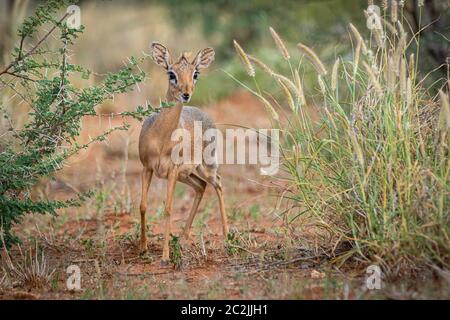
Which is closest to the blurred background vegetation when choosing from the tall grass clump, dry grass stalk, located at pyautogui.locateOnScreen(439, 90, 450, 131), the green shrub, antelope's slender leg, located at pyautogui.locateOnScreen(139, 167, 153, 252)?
the green shrub

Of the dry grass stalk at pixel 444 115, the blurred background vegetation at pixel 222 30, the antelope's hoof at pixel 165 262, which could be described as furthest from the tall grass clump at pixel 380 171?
the blurred background vegetation at pixel 222 30

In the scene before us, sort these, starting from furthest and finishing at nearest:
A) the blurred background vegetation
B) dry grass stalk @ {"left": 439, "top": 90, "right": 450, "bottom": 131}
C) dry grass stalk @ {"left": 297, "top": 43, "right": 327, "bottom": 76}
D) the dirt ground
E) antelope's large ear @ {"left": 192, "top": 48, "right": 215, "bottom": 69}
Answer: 1. the blurred background vegetation
2. antelope's large ear @ {"left": 192, "top": 48, "right": 215, "bottom": 69}
3. dry grass stalk @ {"left": 297, "top": 43, "right": 327, "bottom": 76}
4. the dirt ground
5. dry grass stalk @ {"left": 439, "top": 90, "right": 450, "bottom": 131}

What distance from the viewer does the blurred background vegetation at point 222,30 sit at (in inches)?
392

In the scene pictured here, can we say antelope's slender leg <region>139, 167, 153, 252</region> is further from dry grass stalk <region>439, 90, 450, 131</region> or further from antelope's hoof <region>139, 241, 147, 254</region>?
dry grass stalk <region>439, 90, 450, 131</region>

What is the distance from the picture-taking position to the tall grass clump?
529cm

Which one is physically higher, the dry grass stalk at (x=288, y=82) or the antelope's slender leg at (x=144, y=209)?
the dry grass stalk at (x=288, y=82)

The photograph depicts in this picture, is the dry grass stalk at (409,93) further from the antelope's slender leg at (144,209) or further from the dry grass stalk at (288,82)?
the antelope's slender leg at (144,209)

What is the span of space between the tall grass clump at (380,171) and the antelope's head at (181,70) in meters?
1.12

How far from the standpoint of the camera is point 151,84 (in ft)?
50.9

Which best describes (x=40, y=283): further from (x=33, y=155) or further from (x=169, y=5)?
(x=169, y=5)

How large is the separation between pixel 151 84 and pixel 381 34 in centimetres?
1020

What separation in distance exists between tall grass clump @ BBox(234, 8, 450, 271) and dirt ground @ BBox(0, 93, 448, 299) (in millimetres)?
264

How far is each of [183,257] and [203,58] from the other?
6.19ft
